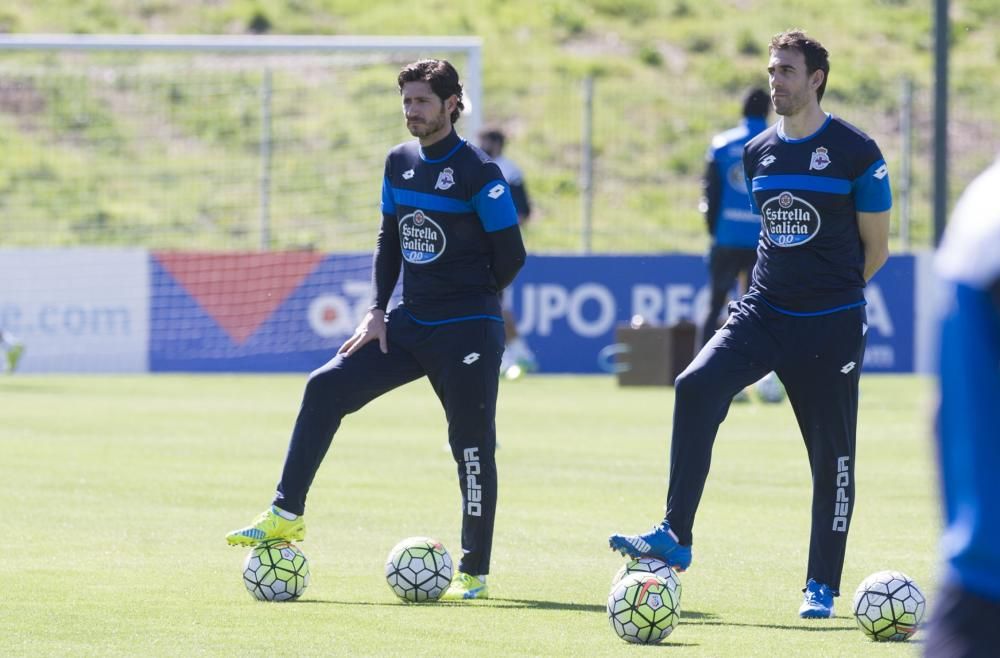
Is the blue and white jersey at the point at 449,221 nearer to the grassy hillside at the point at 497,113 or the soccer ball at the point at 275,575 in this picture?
the soccer ball at the point at 275,575

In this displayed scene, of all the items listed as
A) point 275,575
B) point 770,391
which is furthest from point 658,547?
point 770,391

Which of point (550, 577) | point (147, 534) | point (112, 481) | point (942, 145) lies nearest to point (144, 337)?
point (942, 145)

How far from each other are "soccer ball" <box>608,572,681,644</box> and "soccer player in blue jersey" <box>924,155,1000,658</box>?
3.83 m

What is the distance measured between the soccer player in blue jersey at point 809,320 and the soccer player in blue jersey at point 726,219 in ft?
30.3

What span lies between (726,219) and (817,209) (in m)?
9.80

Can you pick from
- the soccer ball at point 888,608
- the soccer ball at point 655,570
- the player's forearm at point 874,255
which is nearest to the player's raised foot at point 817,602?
the soccer ball at point 888,608

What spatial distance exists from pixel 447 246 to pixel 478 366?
49 centimetres

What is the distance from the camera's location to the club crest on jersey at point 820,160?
24.3 ft

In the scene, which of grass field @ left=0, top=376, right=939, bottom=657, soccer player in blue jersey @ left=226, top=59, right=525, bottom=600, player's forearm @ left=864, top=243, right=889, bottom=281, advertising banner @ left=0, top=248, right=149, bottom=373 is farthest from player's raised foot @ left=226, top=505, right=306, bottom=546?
advertising banner @ left=0, top=248, right=149, bottom=373

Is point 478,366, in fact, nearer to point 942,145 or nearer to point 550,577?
point 550,577

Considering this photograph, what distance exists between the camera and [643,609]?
6891 mm

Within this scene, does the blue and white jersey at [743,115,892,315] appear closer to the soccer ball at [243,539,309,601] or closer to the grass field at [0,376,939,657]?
the grass field at [0,376,939,657]

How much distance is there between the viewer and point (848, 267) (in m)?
7.53

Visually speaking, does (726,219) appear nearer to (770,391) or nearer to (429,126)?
(770,391)
